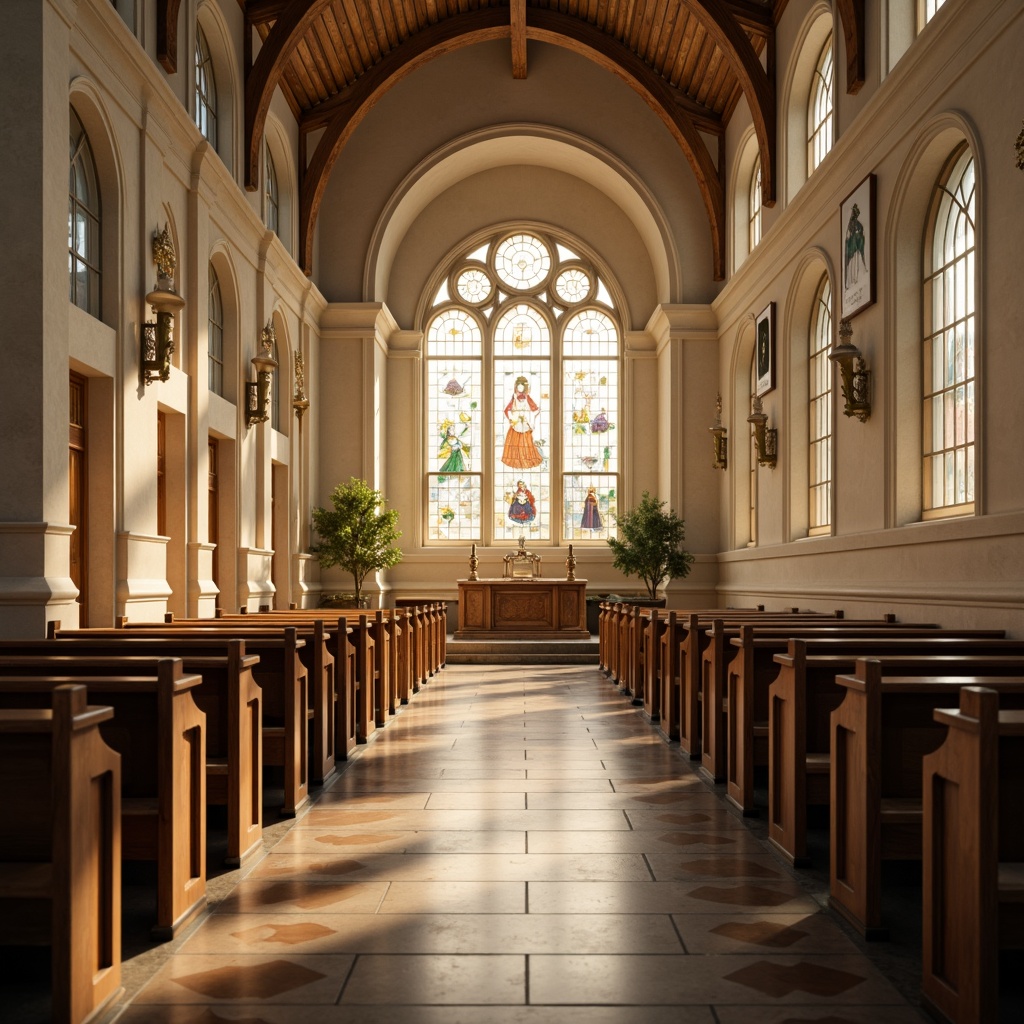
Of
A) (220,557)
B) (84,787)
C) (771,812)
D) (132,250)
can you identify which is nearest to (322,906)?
(84,787)

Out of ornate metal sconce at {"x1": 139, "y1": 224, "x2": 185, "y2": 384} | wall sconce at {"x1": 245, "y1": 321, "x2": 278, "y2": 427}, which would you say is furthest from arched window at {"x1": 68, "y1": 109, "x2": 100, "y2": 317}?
wall sconce at {"x1": 245, "y1": 321, "x2": 278, "y2": 427}

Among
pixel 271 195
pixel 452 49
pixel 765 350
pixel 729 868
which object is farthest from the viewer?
pixel 452 49

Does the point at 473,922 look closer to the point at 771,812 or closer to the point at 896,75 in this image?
the point at 771,812

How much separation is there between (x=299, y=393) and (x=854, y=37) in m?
8.65

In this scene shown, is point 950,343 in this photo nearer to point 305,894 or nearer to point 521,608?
point 305,894

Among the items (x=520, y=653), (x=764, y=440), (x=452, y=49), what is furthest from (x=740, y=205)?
(x=520, y=653)

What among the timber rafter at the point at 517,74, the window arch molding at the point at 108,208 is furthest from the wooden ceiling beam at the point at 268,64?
the window arch molding at the point at 108,208

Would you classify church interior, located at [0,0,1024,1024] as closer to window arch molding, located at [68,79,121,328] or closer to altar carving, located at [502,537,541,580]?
window arch molding, located at [68,79,121,328]

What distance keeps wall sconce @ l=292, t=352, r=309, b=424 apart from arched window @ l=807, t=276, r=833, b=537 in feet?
22.6

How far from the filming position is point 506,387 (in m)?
19.1

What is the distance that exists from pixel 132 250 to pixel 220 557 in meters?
4.18

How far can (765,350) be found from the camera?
44.4 ft

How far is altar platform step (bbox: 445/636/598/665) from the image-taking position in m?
14.6

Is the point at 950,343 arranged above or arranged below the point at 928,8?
below
